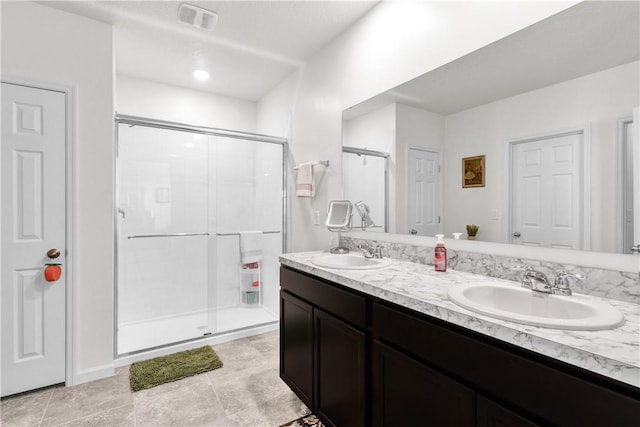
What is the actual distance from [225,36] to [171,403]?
8.79ft

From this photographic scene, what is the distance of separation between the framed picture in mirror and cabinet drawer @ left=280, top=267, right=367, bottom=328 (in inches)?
32.6

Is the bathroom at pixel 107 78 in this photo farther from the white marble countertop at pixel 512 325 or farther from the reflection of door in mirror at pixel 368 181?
the white marble countertop at pixel 512 325

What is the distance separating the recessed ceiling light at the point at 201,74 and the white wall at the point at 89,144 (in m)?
0.94

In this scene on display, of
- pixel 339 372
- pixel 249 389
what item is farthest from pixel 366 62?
pixel 249 389

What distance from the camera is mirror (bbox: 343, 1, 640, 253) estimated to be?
112 centimetres

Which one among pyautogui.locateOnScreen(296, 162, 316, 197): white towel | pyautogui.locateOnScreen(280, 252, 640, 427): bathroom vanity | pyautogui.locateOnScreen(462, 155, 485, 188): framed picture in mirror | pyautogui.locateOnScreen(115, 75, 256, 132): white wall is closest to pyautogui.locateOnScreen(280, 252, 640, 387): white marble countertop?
pyautogui.locateOnScreen(280, 252, 640, 427): bathroom vanity

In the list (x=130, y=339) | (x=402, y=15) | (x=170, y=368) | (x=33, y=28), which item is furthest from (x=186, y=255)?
(x=402, y=15)

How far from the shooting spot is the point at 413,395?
111 cm

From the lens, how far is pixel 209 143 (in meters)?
2.99

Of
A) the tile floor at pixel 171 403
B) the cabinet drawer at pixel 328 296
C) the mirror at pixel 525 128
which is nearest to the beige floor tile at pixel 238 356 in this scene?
the tile floor at pixel 171 403

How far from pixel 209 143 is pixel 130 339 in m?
1.88

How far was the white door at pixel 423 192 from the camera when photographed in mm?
1780

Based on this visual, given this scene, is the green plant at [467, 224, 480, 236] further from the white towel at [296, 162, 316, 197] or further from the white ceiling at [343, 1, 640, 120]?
the white towel at [296, 162, 316, 197]

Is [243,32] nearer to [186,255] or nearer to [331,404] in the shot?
[186,255]
